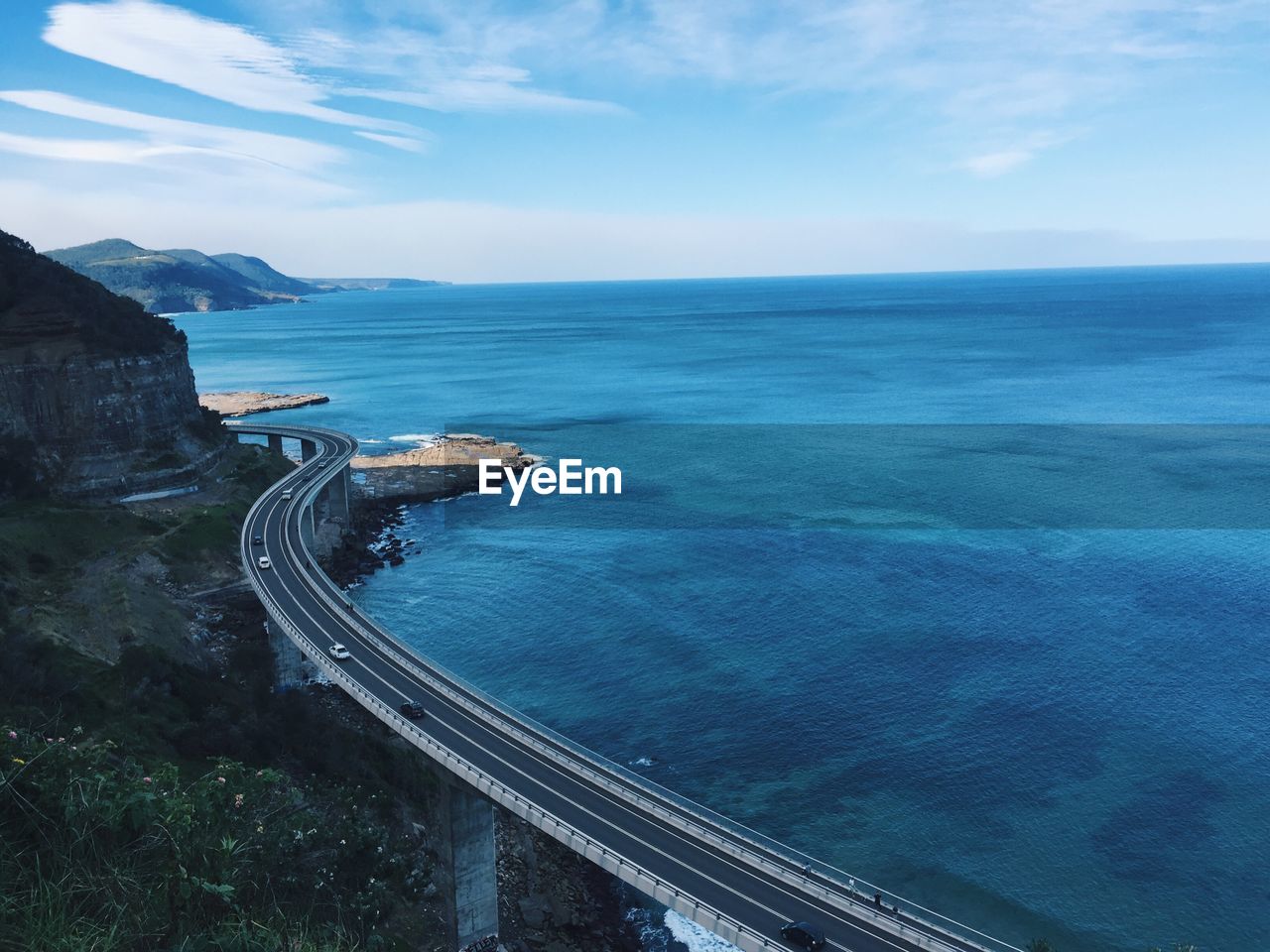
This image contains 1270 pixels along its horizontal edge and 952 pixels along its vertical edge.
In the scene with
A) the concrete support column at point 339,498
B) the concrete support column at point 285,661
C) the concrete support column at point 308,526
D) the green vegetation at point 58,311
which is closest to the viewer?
the concrete support column at point 285,661

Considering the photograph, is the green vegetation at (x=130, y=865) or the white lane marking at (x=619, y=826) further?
the white lane marking at (x=619, y=826)

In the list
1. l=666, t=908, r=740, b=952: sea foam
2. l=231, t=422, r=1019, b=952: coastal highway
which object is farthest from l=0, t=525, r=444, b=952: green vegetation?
l=666, t=908, r=740, b=952: sea foam

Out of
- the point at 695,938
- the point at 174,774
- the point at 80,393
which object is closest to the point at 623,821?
the point at 695,938

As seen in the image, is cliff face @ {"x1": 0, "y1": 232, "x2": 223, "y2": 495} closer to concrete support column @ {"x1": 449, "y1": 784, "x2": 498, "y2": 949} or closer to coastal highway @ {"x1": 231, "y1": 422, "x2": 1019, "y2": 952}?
coastal highway @ {"x1": 231, "y1": 422, "x2": 1019, "y2": 952}

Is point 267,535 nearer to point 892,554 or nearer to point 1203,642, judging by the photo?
point 892,554

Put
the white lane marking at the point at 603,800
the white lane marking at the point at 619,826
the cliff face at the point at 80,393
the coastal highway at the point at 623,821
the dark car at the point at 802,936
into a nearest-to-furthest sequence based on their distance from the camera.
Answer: the dark car at the point at 802,936 → the coastal highway at the point at 623,821 → the white lane marking at the point at 619,826 → the white lane marking at the point at 603,800 → the cliff face at the point at 80,393

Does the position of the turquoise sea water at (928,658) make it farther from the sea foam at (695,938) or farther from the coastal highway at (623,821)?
the sea foam at (695,938)

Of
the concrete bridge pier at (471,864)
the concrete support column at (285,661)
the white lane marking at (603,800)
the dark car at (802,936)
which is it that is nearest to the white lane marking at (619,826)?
the white lane marking at (603,800)
